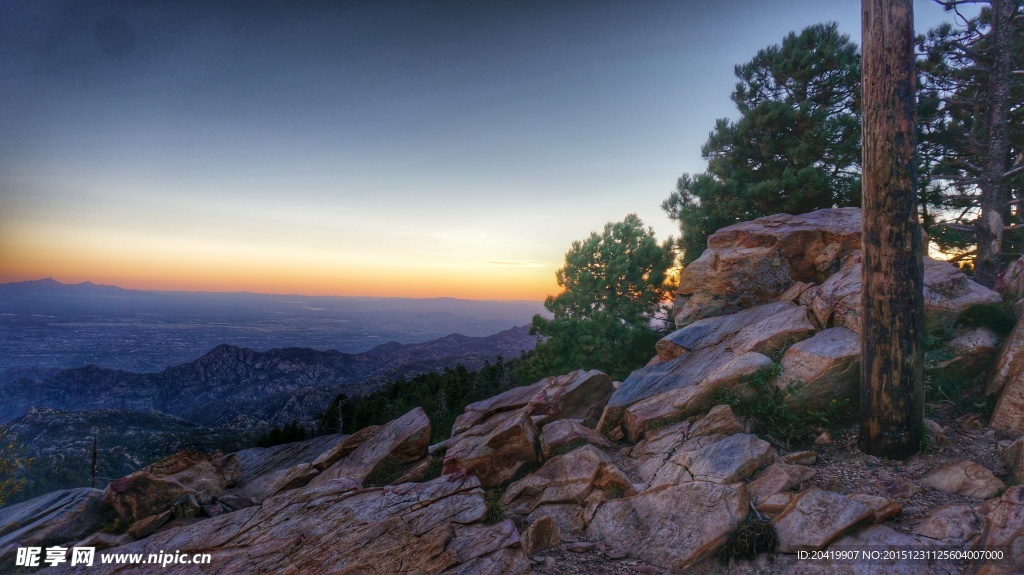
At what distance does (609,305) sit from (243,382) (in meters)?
71.9

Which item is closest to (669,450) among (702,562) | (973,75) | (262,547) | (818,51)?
(702,562)

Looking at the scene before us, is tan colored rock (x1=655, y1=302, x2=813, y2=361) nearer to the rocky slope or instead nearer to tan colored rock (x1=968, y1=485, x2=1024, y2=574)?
the rocky slope

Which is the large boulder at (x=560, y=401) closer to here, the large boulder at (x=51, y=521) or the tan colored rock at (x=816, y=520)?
the tan colored rock at (x=816, y=520)

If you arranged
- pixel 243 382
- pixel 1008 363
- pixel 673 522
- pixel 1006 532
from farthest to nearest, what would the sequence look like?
pixel 243 382 → pixel 1008 363 → pixel 673 522 → pixel 1006 532

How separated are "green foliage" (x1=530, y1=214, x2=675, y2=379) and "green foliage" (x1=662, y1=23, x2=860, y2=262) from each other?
223cm

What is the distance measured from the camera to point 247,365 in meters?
69.5

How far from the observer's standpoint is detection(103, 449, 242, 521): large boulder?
358 inches

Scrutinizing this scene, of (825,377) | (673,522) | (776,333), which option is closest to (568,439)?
(673,522)

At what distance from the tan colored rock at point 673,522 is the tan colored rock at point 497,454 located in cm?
289

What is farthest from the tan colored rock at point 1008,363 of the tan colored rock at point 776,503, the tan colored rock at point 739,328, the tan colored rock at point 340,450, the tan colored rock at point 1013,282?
the tan colored rock at point 340,450

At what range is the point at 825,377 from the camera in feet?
27.5

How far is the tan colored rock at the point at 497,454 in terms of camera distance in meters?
9.38

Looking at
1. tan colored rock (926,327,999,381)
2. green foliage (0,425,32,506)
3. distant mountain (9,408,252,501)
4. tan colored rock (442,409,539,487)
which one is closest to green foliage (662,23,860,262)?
tan colored rock (926,327,999,381)

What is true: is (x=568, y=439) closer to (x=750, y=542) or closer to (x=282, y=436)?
(x=750, y=542)
